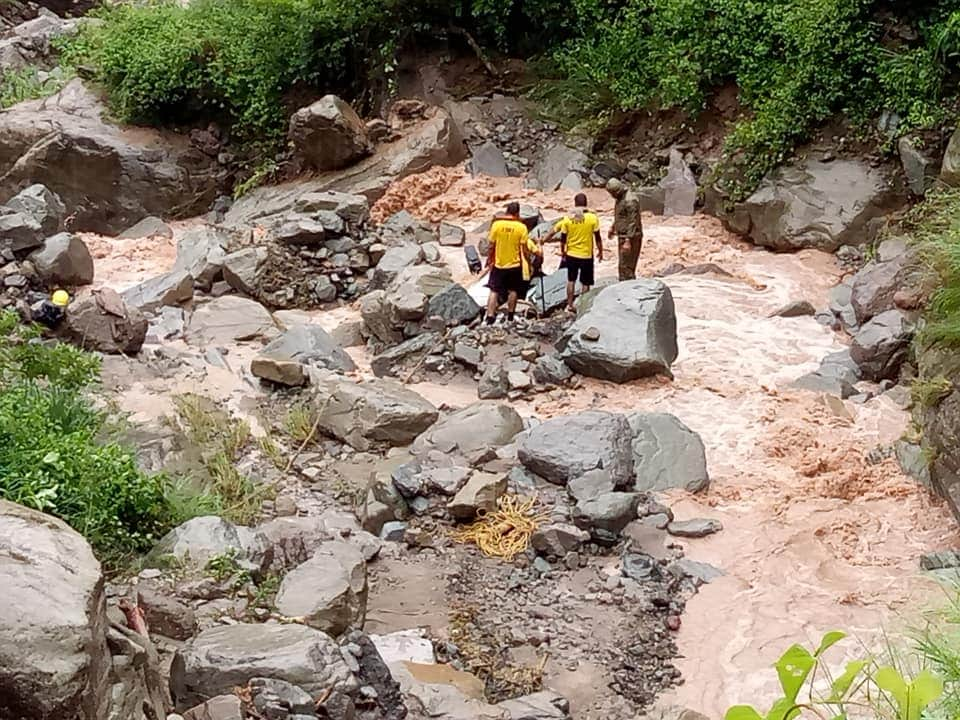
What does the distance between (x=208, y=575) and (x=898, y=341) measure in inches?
251

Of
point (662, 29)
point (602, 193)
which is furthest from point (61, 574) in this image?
point (662, 29)

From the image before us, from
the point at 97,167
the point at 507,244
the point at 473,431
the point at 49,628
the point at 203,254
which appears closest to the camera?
the point at 49,628

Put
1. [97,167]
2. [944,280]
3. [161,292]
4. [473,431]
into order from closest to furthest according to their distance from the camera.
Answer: [944,280] → [473,431] → [161,292] → [97,167]

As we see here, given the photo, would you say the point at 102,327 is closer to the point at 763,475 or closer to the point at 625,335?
the point at 625,335

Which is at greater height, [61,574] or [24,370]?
[61,574]

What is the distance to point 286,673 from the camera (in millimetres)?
4246

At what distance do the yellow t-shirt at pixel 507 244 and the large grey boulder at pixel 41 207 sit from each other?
6.05 m

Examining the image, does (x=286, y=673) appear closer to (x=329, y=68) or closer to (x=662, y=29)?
(x=662, y=29)

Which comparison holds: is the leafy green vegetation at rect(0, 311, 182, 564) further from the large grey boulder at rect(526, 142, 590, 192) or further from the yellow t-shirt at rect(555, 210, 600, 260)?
the large grey boulder at rect(526, 142, 590, 192)

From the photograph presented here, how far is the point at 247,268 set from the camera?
39.0 feet

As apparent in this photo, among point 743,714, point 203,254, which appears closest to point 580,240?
point 203,254

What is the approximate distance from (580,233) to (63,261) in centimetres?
625

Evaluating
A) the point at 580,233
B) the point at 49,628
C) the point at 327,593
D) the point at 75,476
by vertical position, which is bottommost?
the point at 580,233

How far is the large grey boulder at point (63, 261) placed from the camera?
11.7m
